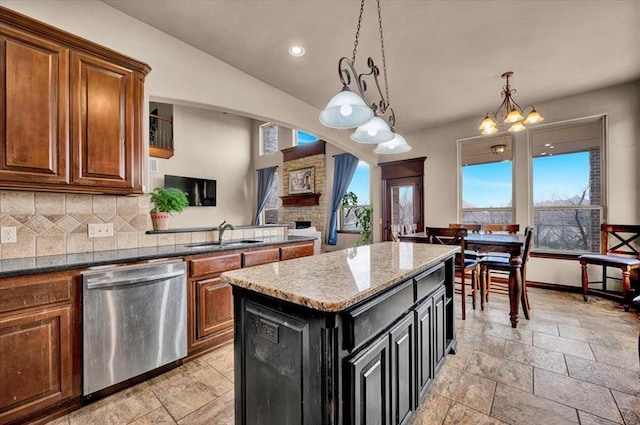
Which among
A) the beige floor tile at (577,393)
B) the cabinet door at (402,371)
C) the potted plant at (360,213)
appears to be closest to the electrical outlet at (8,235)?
the cabinet door at (402,371)

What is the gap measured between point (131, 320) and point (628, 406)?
3.22m

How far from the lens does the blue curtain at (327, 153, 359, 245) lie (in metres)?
6.14

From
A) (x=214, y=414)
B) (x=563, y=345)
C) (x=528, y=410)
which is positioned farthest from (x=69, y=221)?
(x=563, y=345)

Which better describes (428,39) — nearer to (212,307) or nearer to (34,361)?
(212,307)

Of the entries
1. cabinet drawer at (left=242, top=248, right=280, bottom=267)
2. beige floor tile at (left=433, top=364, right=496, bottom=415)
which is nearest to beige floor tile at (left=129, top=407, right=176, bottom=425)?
cabinet drawer at (left=242, top=248, right=280, bottom=267)

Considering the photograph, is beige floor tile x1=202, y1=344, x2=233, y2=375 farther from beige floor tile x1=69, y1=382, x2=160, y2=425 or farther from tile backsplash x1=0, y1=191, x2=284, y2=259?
tile backsplash x1=0, y1=191, x2=284, y2=259

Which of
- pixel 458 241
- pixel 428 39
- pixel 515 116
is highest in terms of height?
pixel 428 39

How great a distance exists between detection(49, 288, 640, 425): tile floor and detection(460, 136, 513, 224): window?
2256 millimetres

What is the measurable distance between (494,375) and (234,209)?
703 centimetres

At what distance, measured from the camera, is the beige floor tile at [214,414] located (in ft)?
5.29

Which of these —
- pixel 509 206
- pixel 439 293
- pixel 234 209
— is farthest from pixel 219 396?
pixel 234 209

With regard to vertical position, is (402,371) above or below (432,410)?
above

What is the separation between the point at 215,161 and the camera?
7410mm

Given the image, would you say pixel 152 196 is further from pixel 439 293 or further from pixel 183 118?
pixel 183 118
